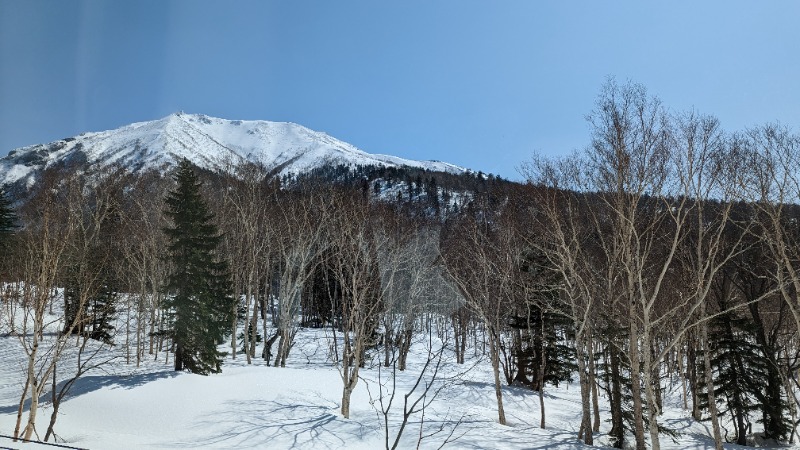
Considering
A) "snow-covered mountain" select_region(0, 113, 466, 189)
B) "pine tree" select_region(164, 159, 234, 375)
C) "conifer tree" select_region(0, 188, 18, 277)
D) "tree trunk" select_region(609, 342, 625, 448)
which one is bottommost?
"tree trunk" select_region(609, 342, 625, 448)

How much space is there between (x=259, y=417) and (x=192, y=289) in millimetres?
6758

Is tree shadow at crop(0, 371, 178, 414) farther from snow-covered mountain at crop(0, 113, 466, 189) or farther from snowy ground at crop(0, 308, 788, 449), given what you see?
snow-covered mountain at crop(0, 113, 466, 189)

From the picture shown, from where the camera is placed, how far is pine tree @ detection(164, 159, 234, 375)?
1731cm

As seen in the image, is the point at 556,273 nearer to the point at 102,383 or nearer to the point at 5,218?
the point at 102,383

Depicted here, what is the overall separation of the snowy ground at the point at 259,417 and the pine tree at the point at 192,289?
1271 millimetres

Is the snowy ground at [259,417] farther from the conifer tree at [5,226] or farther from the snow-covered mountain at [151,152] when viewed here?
the snow-covered mountain at [151,152]

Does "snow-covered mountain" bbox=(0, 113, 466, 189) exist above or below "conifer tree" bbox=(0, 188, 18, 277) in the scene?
above

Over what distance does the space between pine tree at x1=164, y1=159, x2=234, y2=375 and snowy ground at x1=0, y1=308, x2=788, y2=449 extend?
50.0 inches

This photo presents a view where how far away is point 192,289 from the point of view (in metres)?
17.7

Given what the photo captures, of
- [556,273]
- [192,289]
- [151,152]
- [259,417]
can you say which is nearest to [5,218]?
[192,289]

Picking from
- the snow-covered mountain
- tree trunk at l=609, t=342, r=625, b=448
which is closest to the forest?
tree trunk at l=609, t=342, r=625, b=448

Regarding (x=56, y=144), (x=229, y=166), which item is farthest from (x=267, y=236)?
(x=56, y=144)

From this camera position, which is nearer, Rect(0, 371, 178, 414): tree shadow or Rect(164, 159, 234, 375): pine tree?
Rect(0, 371, 178, 414): tree shadow

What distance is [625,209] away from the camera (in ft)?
34.8
